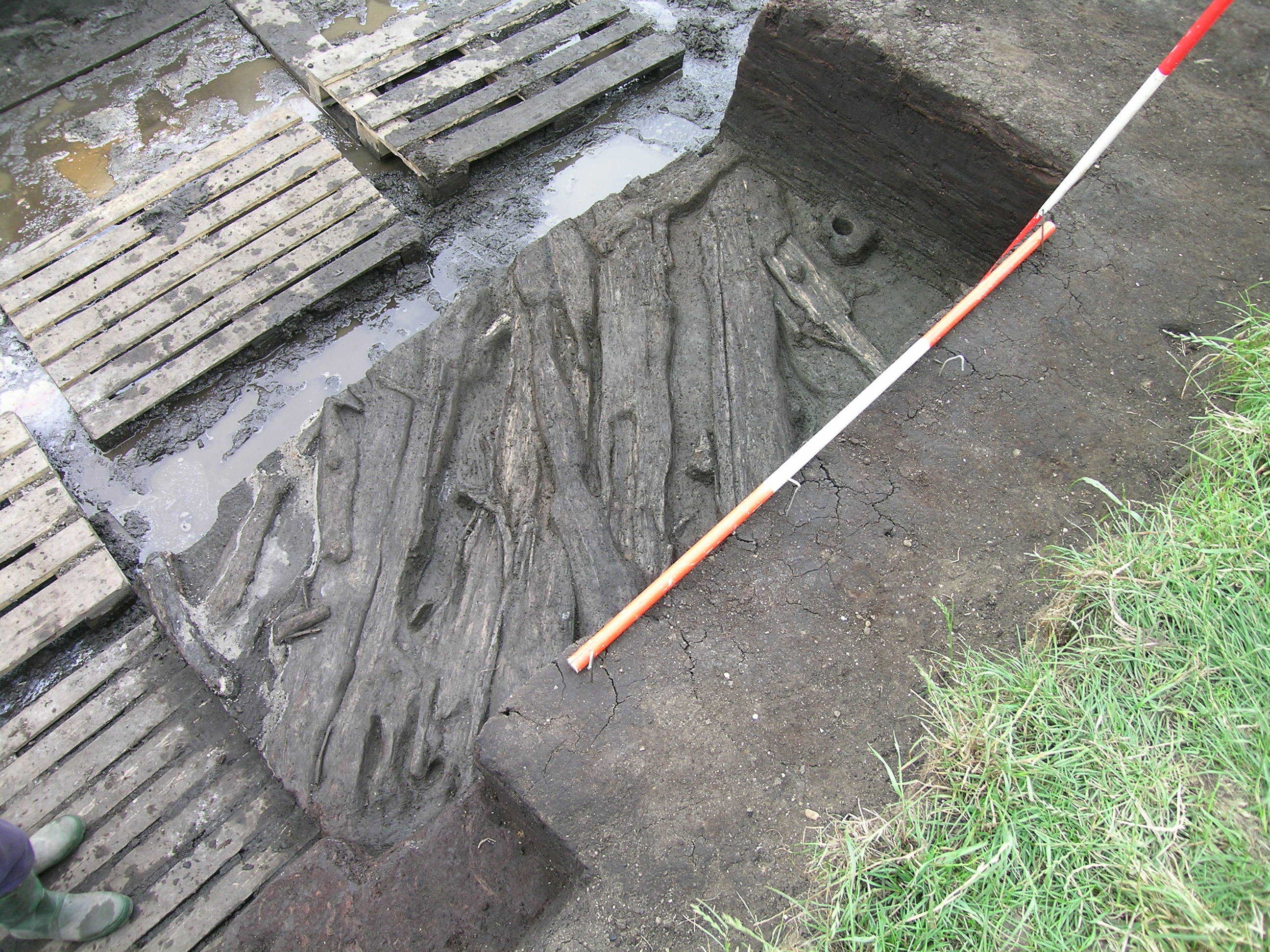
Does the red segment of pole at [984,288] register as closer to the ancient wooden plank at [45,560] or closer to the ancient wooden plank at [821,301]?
the ancient wooden plank at [821,301]

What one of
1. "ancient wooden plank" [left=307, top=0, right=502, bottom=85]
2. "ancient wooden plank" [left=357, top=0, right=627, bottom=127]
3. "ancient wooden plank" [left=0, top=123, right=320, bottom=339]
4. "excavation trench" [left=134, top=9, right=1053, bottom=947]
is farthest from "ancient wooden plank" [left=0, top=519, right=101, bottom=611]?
"ancient wooden plank" [left=307, top=0, right=502, bottom=85]

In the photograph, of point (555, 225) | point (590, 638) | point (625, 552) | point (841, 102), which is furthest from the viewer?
point (555, 225)

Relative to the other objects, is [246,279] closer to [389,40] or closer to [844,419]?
[389,40]

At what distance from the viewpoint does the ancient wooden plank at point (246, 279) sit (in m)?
3.63

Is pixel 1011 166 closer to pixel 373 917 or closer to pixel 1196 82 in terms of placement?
pixel 1196 82

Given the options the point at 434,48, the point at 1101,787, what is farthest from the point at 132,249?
the point at 1101,787

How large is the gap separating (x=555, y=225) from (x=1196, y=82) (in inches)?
109

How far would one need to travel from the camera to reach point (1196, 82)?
10.8ft

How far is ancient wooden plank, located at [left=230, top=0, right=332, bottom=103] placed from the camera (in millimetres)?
4602

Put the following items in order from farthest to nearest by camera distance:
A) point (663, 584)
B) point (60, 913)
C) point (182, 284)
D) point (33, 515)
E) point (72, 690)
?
1. point (182, 284)
2. point (33, 515)
3. point (72, 690)
4. point (60, 913)
5. point (663, 584)

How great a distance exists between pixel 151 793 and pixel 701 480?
7.32 ft

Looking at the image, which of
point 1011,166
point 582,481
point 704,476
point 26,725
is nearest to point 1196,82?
point 1011,166

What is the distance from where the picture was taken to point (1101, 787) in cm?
174

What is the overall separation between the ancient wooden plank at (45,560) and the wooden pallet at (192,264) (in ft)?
1.58
